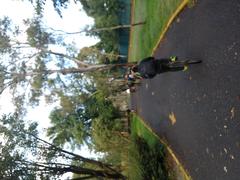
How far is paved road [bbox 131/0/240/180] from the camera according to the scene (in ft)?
26.6

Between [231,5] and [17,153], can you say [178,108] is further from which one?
[17,153]

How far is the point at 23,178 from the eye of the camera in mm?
16641

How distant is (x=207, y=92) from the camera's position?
9523 millimetres

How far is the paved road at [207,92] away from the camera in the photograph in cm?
812

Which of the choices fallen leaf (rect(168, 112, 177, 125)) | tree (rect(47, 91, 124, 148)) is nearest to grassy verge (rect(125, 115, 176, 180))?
fallen leaf (rect(168, 112, 177, 125))

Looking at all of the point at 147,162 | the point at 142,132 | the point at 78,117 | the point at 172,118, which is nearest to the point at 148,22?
the point at 142,132

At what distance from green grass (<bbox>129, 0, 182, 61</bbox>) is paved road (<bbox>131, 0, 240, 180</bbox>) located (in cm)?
122

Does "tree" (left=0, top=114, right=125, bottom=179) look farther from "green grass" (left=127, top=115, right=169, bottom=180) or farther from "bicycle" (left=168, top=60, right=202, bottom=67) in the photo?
"bicycle" (left=168, top=60, right=202, bottom=67)

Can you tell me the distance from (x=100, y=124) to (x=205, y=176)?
1442cm

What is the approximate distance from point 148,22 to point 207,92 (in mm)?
10592

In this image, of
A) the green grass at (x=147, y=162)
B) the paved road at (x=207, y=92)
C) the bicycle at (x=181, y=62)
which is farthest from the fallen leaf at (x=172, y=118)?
the bicycle at (x=181, y=62)

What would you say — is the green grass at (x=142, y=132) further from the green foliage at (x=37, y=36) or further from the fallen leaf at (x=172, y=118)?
the green foliage at (x=37, y=36)

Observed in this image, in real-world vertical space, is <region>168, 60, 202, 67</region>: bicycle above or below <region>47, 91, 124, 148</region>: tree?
below

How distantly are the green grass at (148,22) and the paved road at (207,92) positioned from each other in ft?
3.99
